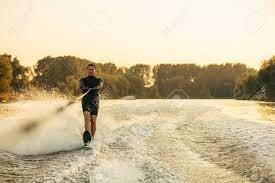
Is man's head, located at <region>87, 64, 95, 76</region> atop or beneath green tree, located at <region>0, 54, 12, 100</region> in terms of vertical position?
atop

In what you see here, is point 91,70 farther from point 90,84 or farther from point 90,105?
point 90,105

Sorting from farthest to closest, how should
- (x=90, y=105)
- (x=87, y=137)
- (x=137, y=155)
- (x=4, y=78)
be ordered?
1. (x=4, y=78)
2. (x=90, y=105)
3. (x=87, y=137)
4. (x=137, y=155)

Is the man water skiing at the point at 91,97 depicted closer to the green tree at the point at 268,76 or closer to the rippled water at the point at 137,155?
the rippled water at the point at 137,155

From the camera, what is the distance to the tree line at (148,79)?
74019mm

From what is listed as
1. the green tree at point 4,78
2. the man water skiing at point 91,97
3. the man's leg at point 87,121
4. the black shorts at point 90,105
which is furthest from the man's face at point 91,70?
the green tree at point 4,78

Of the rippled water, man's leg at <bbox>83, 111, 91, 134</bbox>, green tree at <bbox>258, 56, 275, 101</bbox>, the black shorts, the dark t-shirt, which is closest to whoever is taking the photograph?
the rippled water

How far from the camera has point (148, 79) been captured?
126 meters

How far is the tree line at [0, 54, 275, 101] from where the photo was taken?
243 ft

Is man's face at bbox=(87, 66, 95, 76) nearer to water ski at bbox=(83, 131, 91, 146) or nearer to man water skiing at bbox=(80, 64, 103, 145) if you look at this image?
man water skiing at bbox=(80, 64, 103, 145)

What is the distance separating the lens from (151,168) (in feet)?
27.4

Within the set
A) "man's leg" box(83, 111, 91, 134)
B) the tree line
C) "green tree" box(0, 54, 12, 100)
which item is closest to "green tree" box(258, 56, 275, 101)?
the tree line

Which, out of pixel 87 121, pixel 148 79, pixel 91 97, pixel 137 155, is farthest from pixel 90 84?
pixel 148 79

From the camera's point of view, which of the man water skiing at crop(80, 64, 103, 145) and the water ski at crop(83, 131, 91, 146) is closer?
the water ski at crop(83, 131, 91, 146)

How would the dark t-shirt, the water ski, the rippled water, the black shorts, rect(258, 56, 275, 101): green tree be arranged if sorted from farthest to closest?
rect(258, 56, 275, 101): green tree
the dark t-shirt
the black shorts
the water ski
the rippled water
